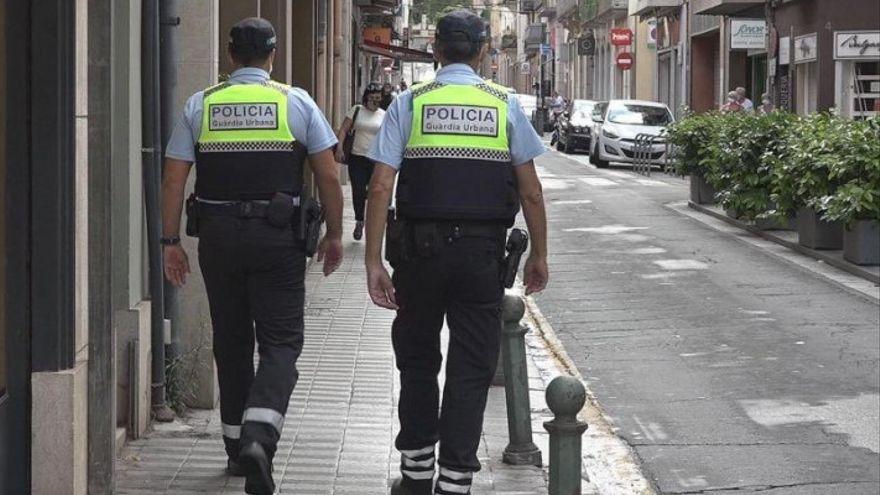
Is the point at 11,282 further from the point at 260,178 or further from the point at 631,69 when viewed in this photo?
the point at 631,69

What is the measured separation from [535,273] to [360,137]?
11.6 m

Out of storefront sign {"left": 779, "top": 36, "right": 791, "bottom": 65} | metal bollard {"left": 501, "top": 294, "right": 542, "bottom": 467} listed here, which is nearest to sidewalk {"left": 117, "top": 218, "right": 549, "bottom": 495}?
metal bollard {"left": 501, "top": 294, "right": 542, "bottom": 467}

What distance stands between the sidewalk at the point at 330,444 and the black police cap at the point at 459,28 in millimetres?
1948

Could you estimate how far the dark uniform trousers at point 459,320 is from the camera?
6258mm

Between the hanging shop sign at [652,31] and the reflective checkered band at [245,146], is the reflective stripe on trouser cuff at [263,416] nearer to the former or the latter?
the reflective checkered band at [245,146]

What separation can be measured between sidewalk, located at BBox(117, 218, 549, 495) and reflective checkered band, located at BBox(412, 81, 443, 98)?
5.73ft

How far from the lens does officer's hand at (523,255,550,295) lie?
6477 millimetres

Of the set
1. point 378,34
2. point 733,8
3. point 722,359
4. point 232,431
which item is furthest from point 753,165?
point 378,34

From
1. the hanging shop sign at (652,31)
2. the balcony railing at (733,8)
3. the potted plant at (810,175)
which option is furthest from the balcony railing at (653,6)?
the potted plant at (810,175)

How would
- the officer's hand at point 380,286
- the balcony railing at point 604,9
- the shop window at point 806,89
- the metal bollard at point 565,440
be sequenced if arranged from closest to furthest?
the metal bollard at point 565,440 < the officer's hand at point 380,286 < the shop window at point 806,89 < the balcony railing at point 604,9

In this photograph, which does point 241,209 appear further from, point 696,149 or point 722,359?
point 696,149

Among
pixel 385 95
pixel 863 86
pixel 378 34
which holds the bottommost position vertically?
pixel 385 95

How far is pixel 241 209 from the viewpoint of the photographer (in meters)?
6.57

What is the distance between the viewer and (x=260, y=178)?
6.63m
